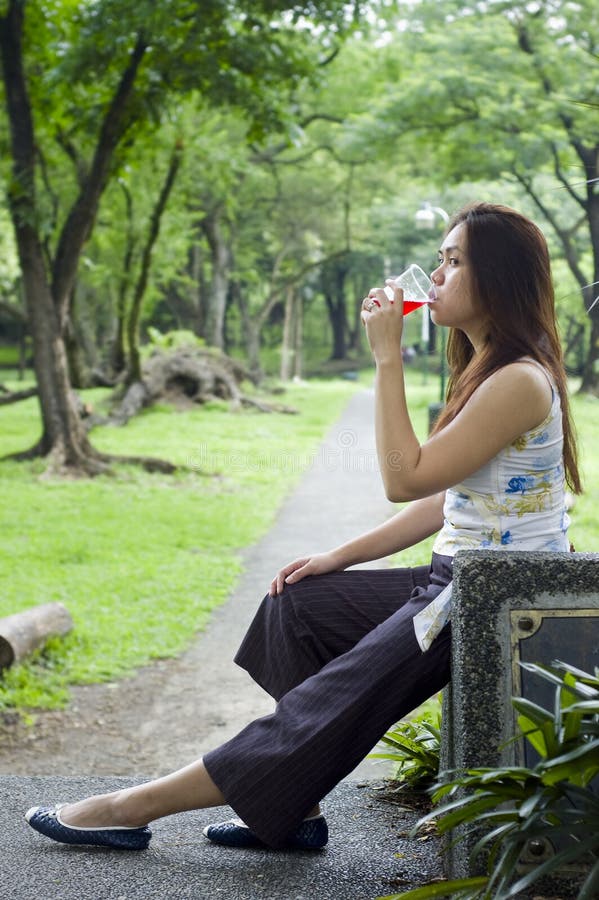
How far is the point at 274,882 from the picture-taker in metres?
2.90

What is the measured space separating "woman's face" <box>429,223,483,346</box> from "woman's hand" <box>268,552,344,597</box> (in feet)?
2.49

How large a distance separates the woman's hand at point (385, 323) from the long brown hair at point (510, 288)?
0.20 metres

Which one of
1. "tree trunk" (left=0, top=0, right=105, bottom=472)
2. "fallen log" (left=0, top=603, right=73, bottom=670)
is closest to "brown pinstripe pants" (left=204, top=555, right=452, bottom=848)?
"fallen log" (left=0, top=603, right=73, bottom=670)

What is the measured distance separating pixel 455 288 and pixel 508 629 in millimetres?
913

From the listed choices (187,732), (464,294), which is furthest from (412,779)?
(187,732)

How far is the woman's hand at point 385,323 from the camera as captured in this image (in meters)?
2.85

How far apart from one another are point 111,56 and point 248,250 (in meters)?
25.1

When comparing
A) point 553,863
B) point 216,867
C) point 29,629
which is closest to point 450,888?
point 553,863

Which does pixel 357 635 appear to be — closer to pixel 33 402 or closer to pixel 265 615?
pixel 265 615

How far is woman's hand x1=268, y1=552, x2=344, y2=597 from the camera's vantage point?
3.19 meters

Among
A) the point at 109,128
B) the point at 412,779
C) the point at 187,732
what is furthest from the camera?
the point at 109,128

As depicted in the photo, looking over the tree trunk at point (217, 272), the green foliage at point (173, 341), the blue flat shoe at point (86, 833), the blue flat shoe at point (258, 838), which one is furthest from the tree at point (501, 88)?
the blue flat shoe at point (86, 833)

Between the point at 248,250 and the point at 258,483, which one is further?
the point at 248,250

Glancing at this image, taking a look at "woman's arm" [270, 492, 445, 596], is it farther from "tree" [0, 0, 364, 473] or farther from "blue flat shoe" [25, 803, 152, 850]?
"tree" [0, 0, 364, 473]
